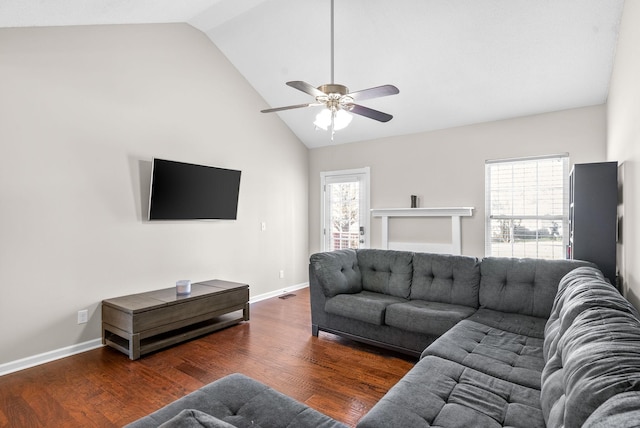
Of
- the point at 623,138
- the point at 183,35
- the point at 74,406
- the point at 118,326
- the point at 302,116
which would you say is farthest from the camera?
the point at 302,116

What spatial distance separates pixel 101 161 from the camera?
3402 millimetres

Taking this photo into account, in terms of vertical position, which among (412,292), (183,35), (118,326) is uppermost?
(183,35)

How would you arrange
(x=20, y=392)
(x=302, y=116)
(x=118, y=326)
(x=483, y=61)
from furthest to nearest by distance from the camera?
(x=302, y=116) < (x=483, y=61) < (x=118, y=326) < (x=20, y=392)

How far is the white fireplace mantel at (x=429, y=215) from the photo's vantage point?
15.4ft

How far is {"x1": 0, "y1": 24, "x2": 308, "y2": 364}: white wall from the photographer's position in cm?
288

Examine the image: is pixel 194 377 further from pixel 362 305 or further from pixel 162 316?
pixel 362 305

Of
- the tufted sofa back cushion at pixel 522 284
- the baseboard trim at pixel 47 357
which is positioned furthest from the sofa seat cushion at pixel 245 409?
the baseboard trim at pixel 47 357

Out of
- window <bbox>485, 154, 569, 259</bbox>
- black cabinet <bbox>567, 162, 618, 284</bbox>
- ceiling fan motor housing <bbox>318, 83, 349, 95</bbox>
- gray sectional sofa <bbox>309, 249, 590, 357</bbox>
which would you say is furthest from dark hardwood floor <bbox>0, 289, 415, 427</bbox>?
window <bbox>485, 154, 569, 259</bbox>

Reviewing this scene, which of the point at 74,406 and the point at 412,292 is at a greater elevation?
the point at 412,292

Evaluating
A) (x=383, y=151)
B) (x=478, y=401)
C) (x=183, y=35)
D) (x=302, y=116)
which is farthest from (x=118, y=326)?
(x=383, y=151)

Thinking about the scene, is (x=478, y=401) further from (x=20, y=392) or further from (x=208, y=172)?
(x=208, y=172)

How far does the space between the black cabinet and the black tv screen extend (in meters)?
3.77

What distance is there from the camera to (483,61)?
371 centimetres

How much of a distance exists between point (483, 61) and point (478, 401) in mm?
3459
